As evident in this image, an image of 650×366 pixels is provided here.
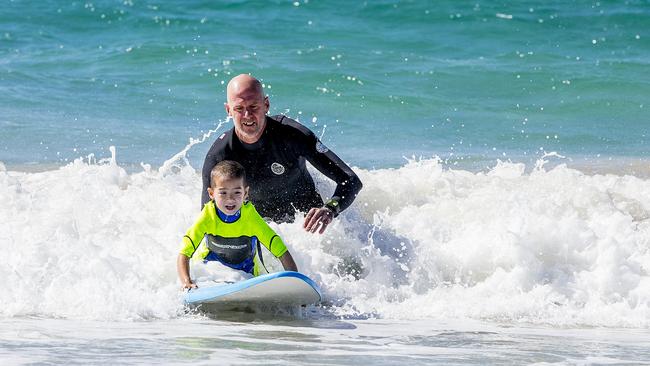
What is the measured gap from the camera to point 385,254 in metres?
7.67

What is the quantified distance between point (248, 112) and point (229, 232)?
0.79 m

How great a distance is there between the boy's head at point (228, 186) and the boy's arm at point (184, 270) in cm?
35

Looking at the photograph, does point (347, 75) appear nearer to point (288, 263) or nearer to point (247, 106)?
point (247, 106)

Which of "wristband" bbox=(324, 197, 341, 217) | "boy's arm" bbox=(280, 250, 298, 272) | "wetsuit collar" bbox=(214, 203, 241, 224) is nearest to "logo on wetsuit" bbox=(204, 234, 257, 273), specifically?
"wetsuit collar" bbox=(214, 203, 241, 224)

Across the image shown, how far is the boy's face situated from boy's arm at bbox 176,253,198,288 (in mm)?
354

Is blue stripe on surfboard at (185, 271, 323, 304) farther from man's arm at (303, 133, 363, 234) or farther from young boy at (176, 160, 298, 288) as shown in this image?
man's arm at (303, 133, 363, 234)

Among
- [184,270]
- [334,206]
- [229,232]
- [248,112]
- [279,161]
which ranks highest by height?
[248,112]

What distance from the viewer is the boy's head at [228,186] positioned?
6.42 meters

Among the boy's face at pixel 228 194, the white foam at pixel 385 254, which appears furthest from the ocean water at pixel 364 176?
the boy's face at pixel 228 194

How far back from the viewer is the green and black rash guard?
652cm

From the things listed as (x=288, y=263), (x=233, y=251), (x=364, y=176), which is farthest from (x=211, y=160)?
(x=364, y=176)

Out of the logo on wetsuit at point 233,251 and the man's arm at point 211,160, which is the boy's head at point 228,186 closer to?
the logo on wetsuit at point 233,251

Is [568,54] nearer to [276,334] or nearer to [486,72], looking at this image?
[486,72]

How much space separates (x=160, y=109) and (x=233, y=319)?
8.19 m
